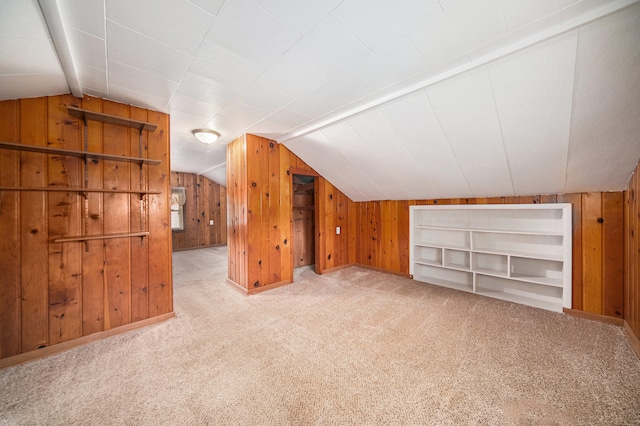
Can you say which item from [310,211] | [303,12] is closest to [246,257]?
[310,211]

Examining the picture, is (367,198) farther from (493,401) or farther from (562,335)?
(493,401)

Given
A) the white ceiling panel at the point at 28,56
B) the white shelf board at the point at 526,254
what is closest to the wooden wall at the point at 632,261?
the white shelf board at the point at 526,254

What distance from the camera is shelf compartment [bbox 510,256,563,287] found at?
8.79 feet

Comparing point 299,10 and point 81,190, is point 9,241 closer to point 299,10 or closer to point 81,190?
point 81,190

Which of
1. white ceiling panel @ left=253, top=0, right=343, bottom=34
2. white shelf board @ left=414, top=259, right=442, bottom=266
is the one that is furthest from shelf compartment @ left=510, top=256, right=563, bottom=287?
white ceiling panel @ left=253, top=0, right=343, bottom=34

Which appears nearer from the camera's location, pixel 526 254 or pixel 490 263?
pixel 526 254

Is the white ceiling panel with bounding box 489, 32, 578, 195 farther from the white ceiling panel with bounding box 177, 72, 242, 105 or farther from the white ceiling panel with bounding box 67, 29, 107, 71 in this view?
the white ceiling panel with bounding box 67, 29, 107, 71

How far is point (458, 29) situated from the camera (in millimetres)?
1326

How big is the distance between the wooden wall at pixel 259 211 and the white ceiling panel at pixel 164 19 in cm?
179

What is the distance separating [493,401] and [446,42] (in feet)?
7.20

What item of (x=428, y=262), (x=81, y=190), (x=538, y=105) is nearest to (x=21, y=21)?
(x=81, y=190)

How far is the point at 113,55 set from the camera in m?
1.56

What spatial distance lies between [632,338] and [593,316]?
1.42 ft

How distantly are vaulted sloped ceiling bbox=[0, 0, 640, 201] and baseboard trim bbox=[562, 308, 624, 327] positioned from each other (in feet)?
4.17
